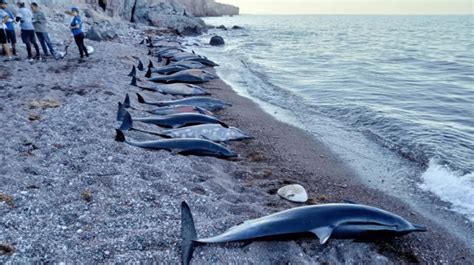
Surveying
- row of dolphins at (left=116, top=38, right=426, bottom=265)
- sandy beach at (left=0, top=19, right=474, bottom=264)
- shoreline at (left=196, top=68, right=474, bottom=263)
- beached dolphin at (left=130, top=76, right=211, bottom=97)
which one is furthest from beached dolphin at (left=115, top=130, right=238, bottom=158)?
beached dolphin at (left=130, top=76, right=211, bottom=97)

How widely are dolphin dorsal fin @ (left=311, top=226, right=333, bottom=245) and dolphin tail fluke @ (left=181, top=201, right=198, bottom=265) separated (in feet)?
4.54

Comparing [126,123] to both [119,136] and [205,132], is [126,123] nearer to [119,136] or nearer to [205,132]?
[119,136]

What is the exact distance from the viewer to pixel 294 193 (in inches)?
208

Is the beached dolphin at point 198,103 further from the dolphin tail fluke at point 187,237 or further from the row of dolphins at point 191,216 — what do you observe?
the dolphin tail fluke at point 187,237

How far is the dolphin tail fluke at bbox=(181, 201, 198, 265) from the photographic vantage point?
3682 mm

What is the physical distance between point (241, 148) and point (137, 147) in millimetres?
2158

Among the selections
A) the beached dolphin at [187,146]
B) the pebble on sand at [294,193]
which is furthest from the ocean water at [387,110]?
the beached dolphin at [187,146]

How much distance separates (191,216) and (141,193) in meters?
1.24

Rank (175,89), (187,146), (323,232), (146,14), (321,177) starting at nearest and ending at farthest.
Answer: (323,232) < (321,177) < (187,146) < (175,89) < (146,14)

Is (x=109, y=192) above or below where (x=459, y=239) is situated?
above

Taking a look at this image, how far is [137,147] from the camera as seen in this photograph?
6.34 m

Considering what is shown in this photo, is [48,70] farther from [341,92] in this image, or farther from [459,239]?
[459,239]

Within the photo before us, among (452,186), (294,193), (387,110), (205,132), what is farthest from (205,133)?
(387,110)

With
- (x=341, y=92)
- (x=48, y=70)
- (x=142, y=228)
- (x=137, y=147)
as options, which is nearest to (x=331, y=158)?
(x=137, y=147)
